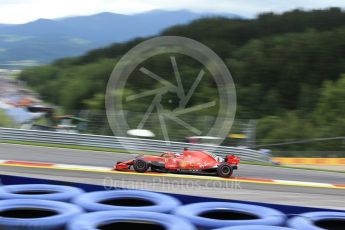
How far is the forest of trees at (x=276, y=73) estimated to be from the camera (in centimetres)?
4522

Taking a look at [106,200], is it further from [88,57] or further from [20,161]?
[88,57]

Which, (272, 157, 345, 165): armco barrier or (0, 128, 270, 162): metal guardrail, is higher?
(272, 157, 345, 165): armco barrier

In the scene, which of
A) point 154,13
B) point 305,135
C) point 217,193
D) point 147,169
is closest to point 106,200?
point 217,193

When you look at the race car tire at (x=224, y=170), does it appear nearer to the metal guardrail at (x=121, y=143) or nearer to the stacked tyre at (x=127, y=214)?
the metal guardrail at (x=121, y=143)

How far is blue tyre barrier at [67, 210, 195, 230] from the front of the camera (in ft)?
9.61

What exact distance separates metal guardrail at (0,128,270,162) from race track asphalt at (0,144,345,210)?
2189 millimetres

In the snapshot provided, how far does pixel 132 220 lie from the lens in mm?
3031

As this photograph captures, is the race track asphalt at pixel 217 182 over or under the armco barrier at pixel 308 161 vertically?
under

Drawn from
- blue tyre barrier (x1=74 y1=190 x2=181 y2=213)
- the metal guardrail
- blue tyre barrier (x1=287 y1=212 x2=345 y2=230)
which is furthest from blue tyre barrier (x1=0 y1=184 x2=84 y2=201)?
the metal guardrail

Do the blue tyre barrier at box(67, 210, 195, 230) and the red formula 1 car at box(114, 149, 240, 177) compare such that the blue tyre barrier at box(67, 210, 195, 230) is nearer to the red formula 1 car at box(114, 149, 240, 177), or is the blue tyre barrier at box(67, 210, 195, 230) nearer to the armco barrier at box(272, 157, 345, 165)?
the red formula 1 car at box(114, 149, 240, 177)

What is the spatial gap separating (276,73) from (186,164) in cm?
5408

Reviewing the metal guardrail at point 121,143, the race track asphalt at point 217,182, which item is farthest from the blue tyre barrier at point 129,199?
the metal guardrail at point 121,143

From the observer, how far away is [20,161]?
1166 cm

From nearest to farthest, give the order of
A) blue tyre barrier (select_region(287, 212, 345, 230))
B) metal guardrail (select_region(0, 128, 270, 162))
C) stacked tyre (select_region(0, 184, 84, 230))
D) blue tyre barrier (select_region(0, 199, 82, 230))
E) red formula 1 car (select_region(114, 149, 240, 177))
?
stacked tyre (select_region(0, 184, 84, 230)) → blue tyre barrier (select_region(0, 199, 82, 230)) → blue tyre barrier (select_region(287, 212, 345, 230)) → red formula 1 car (select_region(114, 149, 240, 177)) → metal guardrail (select_region(0, 128, 270, 162))
